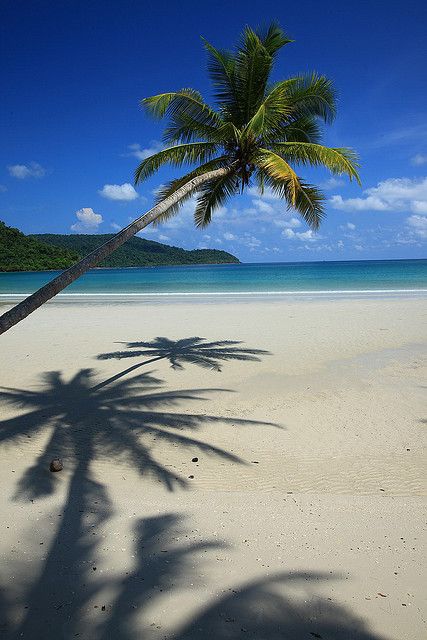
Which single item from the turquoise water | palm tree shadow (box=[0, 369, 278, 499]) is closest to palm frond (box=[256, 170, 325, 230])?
palm tree shadow (box=[0, 369, 278, 499])

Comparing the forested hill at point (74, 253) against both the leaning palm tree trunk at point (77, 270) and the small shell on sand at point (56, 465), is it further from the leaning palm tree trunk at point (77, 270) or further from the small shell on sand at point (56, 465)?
the small shell on sand at point (56, 465)

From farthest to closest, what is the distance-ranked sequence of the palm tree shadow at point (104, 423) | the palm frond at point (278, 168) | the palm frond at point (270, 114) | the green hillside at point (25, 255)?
1. the green hillside at point (25, 255)
2. the palm frond at point (270, 114)
3. the palm frond at point (278, 168)
4. the palm tree shadow at point (104, 423)

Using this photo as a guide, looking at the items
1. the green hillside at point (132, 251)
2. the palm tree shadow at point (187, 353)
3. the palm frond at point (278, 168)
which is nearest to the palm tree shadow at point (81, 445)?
the palm tree shadow at point (187, 353)

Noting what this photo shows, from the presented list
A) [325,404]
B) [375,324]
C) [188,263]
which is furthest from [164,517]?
[188,263]

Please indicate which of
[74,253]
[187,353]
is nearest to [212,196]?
[187,353]

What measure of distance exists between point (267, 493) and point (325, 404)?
9.07 feet

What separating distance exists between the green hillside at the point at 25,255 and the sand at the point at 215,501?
222 feet

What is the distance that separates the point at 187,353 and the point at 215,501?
627 cm

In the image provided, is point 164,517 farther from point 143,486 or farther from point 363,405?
point 363,405

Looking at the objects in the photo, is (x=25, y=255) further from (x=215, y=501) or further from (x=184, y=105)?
(x=215, y=501)

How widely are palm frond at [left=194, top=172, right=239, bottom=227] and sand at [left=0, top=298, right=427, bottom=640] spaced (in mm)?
4163

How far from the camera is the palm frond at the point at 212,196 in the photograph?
956cm

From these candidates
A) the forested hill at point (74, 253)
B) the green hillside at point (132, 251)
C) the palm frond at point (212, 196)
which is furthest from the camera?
the green hillside at point (132, 251)

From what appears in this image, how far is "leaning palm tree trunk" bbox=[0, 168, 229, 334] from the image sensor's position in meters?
3.84
